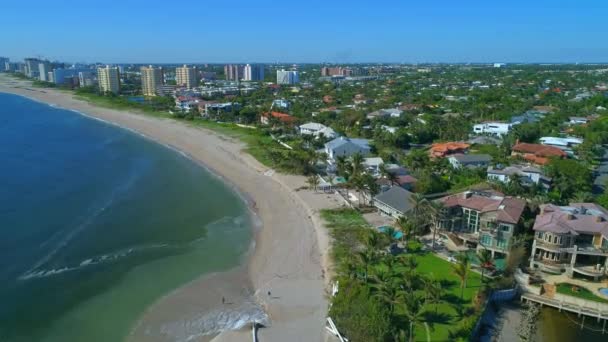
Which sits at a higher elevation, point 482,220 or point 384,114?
point 384,114

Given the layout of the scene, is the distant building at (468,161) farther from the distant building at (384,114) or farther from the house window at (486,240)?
the distant building at (384,114)

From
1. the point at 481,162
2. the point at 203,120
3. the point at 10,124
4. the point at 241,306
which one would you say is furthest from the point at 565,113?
the point at 10,124

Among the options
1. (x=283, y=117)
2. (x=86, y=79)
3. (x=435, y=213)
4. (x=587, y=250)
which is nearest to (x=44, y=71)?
(x=86, y=79)

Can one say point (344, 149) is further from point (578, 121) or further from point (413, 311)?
point (578, 121)

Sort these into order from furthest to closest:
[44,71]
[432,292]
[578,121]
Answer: [44,71]
[578,121]
[432,292]

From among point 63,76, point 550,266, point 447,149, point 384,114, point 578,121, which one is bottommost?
point 550,266

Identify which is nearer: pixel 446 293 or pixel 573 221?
pixel 446 293

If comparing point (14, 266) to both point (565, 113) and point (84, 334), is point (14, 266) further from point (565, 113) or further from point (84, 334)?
point (565, 113)
